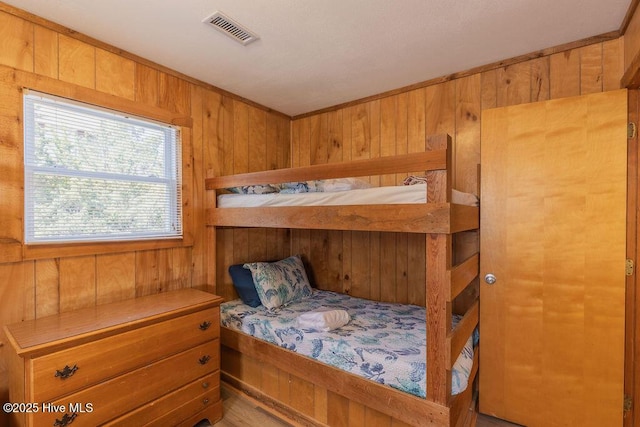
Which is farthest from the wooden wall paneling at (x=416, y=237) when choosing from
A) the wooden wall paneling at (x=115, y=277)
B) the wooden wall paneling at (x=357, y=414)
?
the wooden wall paneling at (x=115, y=277)

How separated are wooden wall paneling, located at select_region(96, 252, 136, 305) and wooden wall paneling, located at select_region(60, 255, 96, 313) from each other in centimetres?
3

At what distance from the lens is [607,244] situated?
65.0 inches

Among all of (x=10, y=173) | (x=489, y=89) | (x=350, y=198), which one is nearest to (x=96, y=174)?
(x=10, y=173)

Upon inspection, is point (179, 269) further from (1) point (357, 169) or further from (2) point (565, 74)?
(2) point (565, 74)

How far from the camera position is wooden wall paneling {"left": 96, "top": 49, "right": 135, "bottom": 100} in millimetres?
1855

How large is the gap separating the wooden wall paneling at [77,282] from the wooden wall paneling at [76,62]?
1041mm

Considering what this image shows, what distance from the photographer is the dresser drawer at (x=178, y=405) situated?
1.50 metres

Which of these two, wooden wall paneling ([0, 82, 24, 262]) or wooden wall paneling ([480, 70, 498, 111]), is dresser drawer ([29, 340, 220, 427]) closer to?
wooden wall paneling ([0, 82, 24, 262])

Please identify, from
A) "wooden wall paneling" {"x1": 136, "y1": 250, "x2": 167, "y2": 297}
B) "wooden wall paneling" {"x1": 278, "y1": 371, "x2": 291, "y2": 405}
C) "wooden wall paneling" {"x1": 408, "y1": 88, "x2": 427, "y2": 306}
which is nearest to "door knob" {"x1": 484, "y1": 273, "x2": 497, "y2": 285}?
"wooden wall paneling" {"x1": 408, "y1": 88, "x2": 427, "y2": 306}

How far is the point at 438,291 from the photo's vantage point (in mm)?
1326

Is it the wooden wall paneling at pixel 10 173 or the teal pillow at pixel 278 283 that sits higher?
the wooden wall paneling at pixel 10 173

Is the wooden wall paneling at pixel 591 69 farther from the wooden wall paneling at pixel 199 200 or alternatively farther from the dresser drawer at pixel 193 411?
the dresser drawer at pixel 193 411

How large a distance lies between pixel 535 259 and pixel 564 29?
1342 mm

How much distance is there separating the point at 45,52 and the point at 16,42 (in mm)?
114
